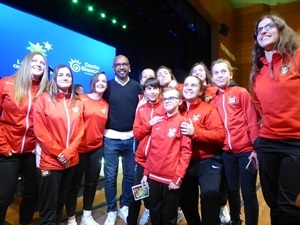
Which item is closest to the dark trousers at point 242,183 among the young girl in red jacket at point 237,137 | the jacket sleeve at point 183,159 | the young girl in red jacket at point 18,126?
the young girl in red jacket at point 237,137

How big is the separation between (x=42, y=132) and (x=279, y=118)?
157 cm

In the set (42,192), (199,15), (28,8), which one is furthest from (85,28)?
(42,192)

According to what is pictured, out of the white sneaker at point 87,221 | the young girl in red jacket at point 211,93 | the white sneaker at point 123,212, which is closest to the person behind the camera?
the young girl in red jacket at point 211,93

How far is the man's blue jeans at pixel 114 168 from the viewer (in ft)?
7.97

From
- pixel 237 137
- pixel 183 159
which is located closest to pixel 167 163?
pixel 183 159

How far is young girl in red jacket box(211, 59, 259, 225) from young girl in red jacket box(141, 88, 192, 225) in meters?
0.36

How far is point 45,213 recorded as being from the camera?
1.82m

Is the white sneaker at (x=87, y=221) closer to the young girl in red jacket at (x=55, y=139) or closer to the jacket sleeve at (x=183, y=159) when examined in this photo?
the young girl in red jacket at (x=55, y=139)

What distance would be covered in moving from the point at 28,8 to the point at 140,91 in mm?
2466

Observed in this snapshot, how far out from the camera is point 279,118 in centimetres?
139

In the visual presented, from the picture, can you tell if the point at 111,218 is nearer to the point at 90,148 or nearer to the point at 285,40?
the point at 90,148

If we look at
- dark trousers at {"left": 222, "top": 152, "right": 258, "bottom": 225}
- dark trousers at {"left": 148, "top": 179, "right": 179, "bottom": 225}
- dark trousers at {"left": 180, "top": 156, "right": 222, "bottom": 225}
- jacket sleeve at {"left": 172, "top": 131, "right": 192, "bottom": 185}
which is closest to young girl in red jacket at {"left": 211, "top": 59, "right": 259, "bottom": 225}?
dark trousers at {"left": 222, "top": 152, "right": 258, "bottom": 225}

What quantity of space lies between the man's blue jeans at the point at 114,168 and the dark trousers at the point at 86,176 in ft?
0.28

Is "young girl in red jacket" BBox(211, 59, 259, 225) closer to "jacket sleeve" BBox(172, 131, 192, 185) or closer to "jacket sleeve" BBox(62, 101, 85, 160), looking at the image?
"jacket sleeve" BBox(172, 131, 192, 185)
